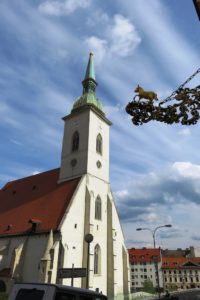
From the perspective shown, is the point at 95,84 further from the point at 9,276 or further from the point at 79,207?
the point at 9,276

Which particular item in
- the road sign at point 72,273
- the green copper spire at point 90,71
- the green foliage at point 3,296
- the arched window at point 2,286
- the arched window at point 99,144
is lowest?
the green foliage at point 3,296

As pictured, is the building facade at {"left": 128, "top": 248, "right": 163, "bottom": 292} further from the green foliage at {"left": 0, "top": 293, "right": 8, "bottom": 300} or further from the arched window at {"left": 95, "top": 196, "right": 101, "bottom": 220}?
the green foliage at {"left": 0, "top": 293, "right": 8, "bottom": 300}

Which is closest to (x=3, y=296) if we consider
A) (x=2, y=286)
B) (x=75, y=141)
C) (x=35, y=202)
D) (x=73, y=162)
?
(x=2, y=286)

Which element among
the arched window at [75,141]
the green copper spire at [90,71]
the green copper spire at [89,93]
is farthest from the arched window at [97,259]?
the green copper spire at [90,71]

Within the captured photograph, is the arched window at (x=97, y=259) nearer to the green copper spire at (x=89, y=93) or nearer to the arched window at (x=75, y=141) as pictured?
the arched window at (x=75, y=141)

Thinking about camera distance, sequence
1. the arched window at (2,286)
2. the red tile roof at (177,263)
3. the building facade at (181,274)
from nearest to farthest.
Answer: the arched window at (2,286), the building facade at (181,274), the red tile roof at (177,263)

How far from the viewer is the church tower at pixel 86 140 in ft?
114

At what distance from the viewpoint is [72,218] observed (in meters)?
28.8

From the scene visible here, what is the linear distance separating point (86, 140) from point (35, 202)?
9879 millimetres

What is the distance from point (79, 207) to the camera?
30.3 meters

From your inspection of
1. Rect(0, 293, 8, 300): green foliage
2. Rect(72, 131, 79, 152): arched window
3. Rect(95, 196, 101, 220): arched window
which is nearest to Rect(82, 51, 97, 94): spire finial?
Rect(72, 131, 79, 152): arched window

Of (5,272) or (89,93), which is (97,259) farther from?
(89,93)

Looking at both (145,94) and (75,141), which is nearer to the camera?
(145,94)

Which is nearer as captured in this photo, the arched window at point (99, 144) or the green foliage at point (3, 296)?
the green foliage at point (3, 296)
